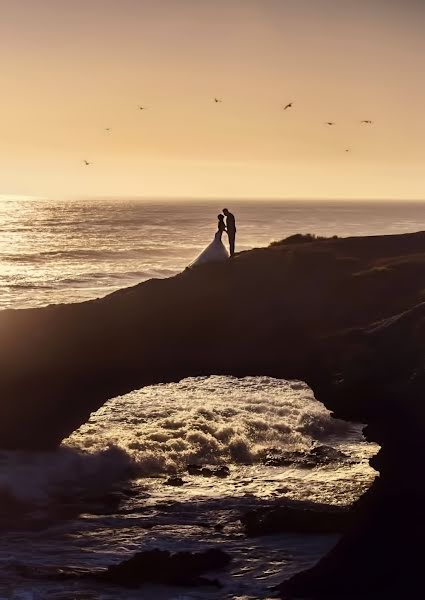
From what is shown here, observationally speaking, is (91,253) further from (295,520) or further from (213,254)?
(295,520)

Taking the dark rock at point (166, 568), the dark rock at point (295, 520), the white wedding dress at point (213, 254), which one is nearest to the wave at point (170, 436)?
the dark rock at point (295, 520)

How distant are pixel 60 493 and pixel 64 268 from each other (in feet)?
218

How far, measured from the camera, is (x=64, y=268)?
9244 centimetres

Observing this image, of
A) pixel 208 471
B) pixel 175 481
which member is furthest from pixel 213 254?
pixel 175 481

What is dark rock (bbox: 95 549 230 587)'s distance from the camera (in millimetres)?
21516

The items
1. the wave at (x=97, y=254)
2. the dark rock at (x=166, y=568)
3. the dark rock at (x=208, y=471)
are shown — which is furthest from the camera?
the wave at (x=97, y=254)

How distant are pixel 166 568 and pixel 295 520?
4.86 m

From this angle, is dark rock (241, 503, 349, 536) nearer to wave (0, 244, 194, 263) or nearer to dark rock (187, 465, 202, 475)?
dark rock (187, 465, 202, 475)

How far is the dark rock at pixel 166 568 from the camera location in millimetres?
21516

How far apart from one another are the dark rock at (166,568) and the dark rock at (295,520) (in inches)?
87.1

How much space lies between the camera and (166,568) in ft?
72.8

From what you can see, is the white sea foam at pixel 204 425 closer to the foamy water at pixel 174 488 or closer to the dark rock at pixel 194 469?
the foamy water at pixel 174 488

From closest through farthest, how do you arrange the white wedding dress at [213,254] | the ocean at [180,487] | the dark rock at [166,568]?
the dark rock at [166,568] < the ocean at [180,487] < the white wedding dress at [213,254]

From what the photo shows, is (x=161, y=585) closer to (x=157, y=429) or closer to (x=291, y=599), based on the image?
(x=291, y=599)
